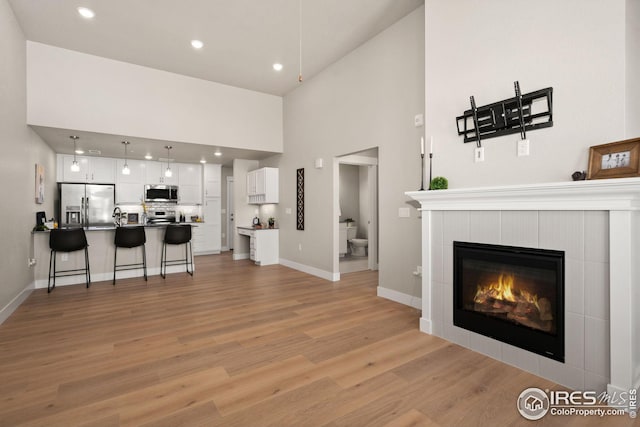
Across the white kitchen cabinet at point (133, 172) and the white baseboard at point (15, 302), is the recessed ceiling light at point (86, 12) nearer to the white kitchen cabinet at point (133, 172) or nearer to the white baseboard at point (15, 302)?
the white baseboard at point (15, 302)

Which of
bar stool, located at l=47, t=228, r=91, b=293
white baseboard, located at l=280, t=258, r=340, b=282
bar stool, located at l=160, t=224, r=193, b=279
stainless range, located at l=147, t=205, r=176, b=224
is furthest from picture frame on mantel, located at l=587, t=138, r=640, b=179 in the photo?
stainless range, located at l=147, t=205, r=176, b=224

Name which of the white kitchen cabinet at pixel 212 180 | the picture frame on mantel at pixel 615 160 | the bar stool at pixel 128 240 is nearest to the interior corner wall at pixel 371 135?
the picture frame on mantel at pixel 615 160

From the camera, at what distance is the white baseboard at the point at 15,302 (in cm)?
336

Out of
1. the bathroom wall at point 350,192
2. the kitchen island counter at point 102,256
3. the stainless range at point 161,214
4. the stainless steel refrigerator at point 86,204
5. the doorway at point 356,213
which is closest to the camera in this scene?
the kitchen island counter at point 102,256

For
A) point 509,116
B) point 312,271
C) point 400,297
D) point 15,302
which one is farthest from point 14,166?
point 509,116

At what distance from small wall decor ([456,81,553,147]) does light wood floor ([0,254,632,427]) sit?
182cm

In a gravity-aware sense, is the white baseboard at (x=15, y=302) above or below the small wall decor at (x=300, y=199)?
below

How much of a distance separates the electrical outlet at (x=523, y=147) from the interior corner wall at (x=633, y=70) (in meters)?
0.55

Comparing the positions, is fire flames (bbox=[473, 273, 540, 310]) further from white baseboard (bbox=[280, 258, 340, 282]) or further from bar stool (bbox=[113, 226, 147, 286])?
bar stool (bbox=[113, 226, 147, 286])

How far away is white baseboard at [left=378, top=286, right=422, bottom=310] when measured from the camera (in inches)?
148

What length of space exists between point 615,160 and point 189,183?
27.3ft

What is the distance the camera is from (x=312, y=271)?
5770 millimetres

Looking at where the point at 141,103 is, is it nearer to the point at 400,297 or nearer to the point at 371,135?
the point at 371,135

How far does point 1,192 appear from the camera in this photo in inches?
132
